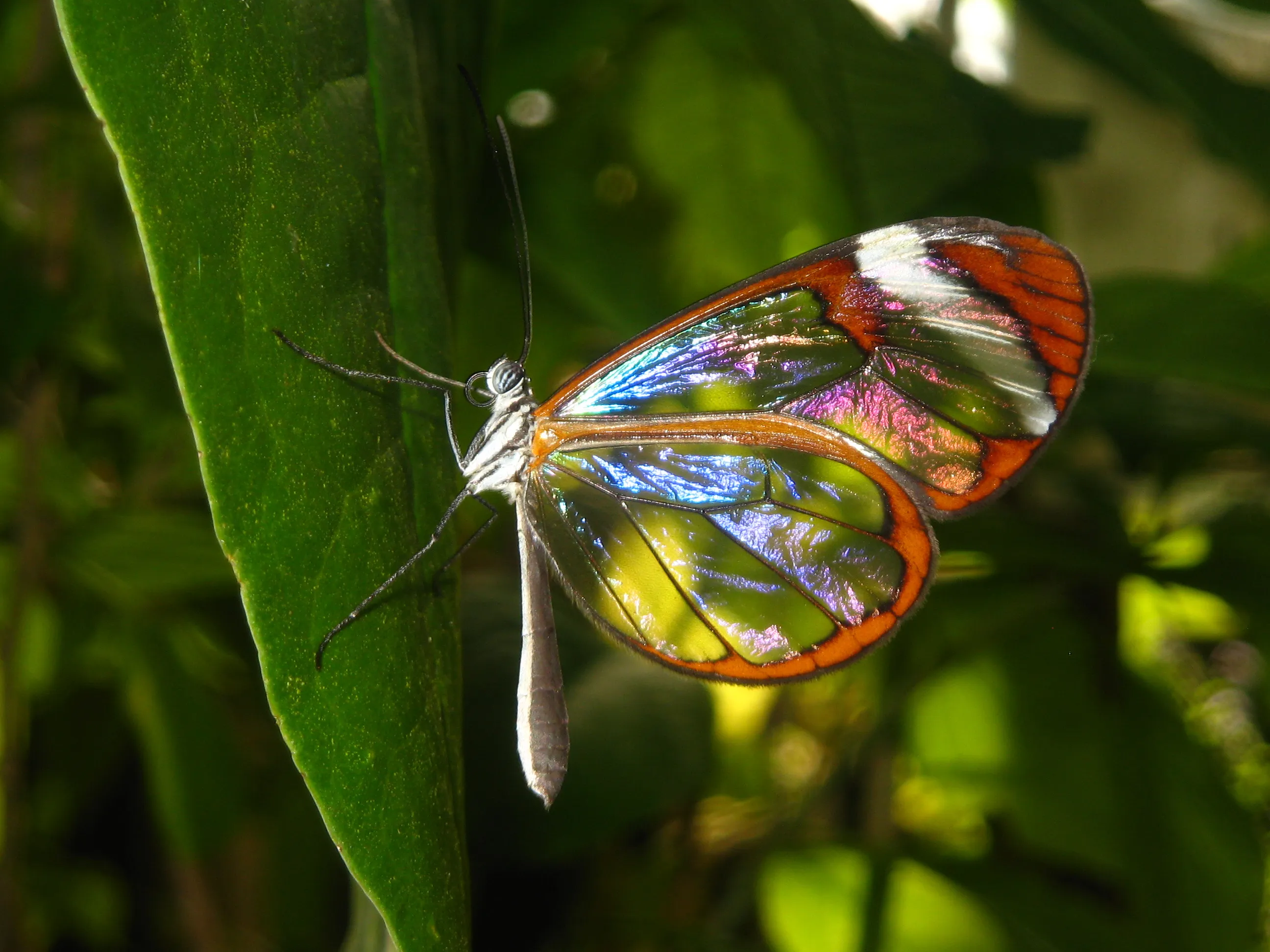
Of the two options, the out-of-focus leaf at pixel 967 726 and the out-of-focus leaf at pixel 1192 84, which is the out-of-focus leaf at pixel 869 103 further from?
the out-of-focus leaf at pixel 967 726

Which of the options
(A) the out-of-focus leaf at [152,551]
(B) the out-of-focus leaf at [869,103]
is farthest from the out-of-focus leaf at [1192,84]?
(A) the out-of-focus leaf at [152,551]

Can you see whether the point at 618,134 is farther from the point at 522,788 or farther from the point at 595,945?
the point at 595,945

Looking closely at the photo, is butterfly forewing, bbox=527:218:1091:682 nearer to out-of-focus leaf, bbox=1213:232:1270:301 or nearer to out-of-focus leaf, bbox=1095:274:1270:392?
out-of-focus leaf, bbox=1095:274:1270:392

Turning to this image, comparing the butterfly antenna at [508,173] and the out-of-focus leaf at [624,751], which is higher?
the butterfly antenna at [508,173]

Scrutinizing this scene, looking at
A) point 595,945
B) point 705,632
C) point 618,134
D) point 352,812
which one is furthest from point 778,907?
point 352,812

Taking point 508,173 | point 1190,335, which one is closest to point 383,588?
point 508,173

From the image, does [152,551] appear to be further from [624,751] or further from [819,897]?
[819,897]
